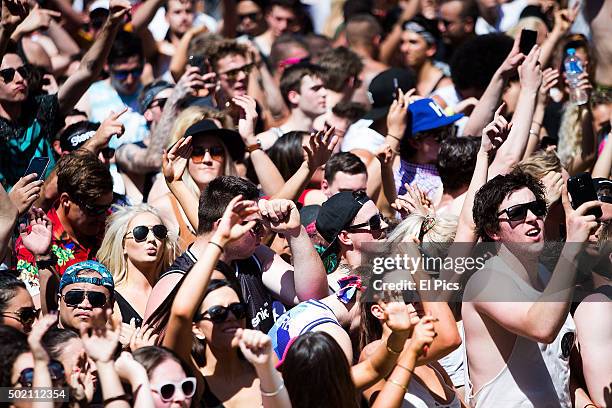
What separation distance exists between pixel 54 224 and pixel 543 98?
3376 mm

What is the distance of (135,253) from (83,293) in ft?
2.56

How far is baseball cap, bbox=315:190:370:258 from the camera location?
5.52 meters

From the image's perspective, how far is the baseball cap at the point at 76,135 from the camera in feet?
22.9

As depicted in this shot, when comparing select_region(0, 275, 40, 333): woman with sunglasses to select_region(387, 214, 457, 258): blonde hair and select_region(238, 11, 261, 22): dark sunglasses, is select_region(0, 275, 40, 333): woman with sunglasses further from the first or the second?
select_region(238, 11, 261, 22): dark sunglasses

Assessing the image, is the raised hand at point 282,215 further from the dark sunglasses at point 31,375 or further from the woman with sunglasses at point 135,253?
the dark sunglasses at point 31,375

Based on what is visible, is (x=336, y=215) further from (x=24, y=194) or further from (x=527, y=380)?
(x=24, y=194)

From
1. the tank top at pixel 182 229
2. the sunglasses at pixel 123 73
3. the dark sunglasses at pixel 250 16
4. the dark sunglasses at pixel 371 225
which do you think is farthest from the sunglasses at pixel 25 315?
the dark sunglasses at pixel 250 16

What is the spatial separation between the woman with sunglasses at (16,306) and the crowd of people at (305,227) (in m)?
0.01

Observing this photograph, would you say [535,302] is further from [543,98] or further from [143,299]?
[543,98]

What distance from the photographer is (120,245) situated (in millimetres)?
6016

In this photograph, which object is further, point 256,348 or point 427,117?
point 427,117

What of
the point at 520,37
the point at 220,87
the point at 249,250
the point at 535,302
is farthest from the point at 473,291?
the point at 220,87

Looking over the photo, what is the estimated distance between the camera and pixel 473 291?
475 centimetres

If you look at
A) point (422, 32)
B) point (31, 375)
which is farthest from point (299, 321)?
point (422, 32)
